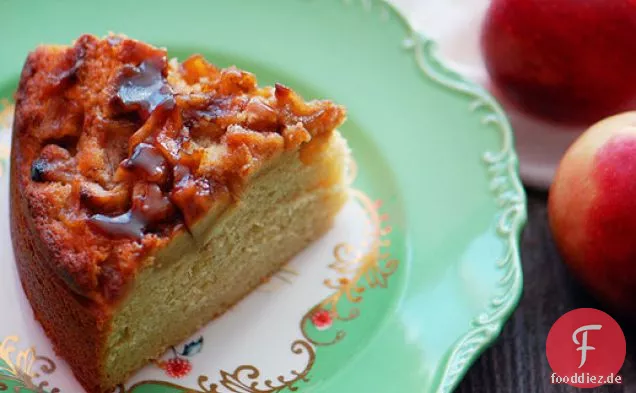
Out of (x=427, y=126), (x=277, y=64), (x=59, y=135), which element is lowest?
Answer: (x=427, y=126)

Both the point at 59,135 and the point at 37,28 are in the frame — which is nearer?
the point at 59,135

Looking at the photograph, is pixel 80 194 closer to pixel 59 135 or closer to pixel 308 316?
pixel 59 135

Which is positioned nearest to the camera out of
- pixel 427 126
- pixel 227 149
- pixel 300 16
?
pixel 227 149

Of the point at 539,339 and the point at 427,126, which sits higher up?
the point at 427,126

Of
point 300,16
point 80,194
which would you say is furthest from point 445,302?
point 300,16

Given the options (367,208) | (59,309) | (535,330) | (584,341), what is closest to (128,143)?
(59,309)

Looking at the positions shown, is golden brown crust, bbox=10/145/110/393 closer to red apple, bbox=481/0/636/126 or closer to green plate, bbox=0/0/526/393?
green plate, bbox=0/0/526/393
